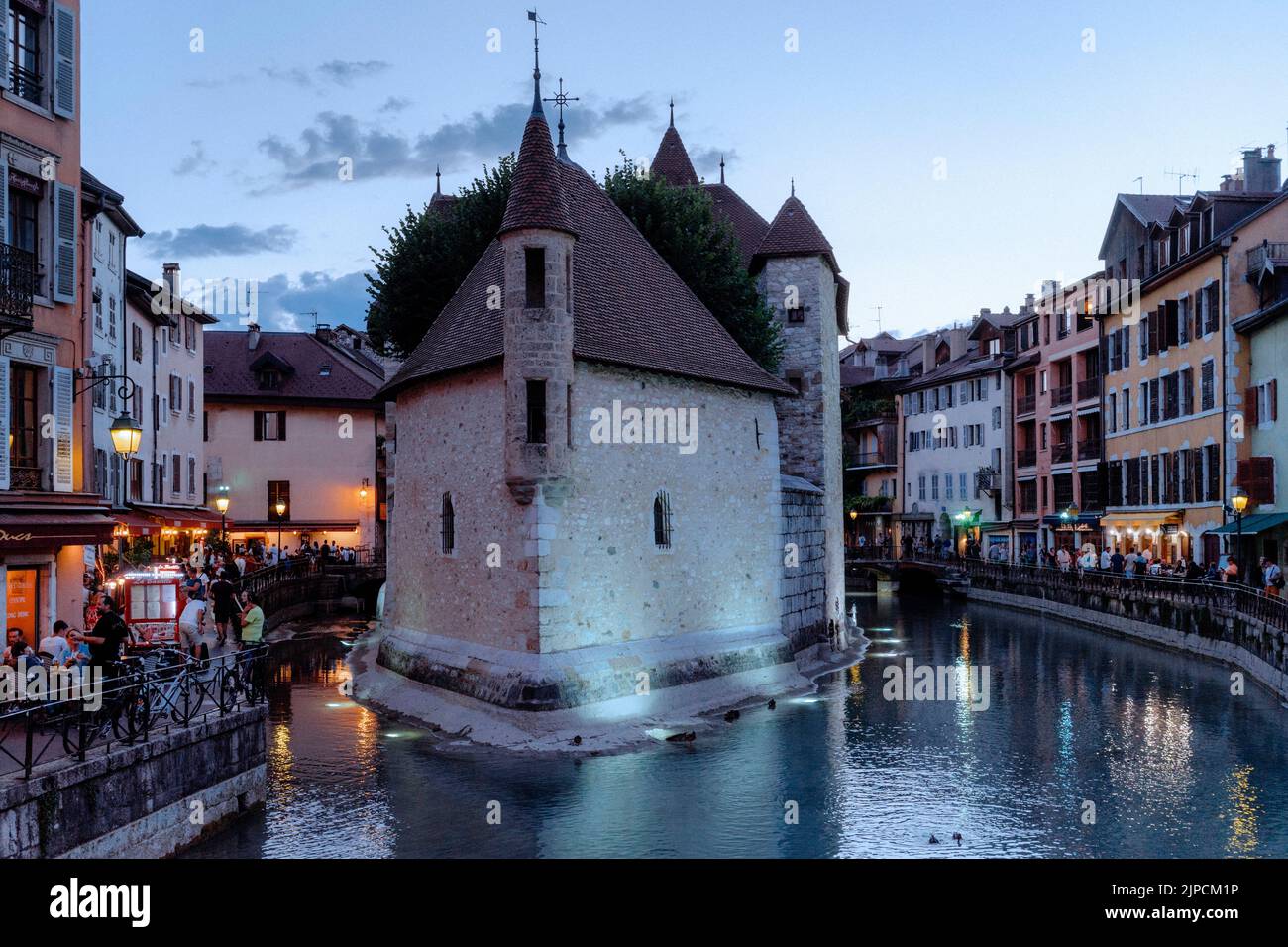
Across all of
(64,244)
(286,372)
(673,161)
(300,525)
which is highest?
(673,161)

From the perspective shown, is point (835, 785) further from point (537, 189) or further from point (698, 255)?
point (698, 255)

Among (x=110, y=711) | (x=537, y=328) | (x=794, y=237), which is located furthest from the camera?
(x=794, y=237)

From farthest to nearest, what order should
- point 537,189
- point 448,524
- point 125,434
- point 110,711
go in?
point 448,524, point 537,189, point 125,434, point 110,711

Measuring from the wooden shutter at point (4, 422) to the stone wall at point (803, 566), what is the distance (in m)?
17.6

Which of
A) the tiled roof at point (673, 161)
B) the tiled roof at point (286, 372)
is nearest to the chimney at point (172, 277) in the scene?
the tiled roof at point (286, 372)

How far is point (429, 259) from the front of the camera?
108ft

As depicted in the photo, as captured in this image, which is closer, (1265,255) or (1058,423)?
(1265,255)

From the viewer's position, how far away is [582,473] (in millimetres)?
22188

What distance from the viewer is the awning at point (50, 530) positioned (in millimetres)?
16125

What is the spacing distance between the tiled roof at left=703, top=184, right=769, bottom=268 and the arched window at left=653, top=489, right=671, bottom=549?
50.6 ft

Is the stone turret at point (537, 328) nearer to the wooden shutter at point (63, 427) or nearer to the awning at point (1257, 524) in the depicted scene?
the wooden shutter at point (63, 427)

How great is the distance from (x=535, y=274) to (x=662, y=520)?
5.92 m

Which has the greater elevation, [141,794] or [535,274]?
[535,274]

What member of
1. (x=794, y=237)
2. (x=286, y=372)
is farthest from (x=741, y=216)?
(x=286, y=372)
